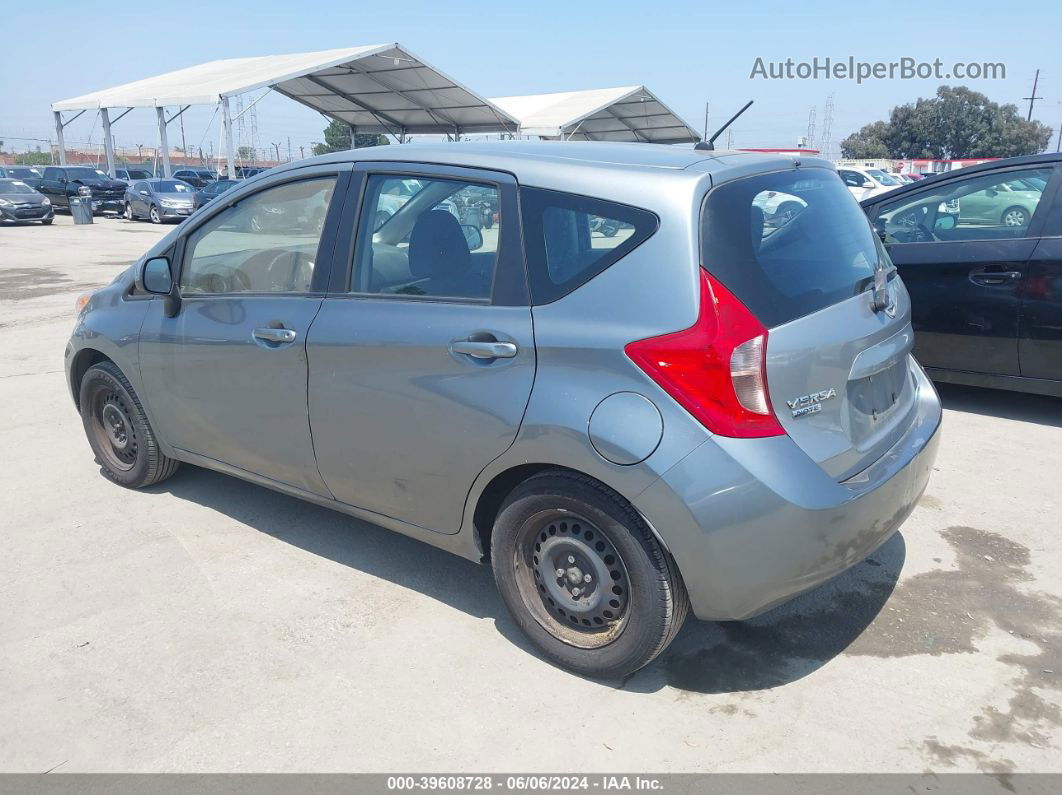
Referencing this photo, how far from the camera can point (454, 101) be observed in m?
33.3

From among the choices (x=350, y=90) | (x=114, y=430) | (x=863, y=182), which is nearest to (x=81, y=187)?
(x=350, y=90)

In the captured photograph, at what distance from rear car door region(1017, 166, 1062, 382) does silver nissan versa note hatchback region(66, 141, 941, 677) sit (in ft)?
8.08

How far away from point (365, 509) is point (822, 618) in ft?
6.22

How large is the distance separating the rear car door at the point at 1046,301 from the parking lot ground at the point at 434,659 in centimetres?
113

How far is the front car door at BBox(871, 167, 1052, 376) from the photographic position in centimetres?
552

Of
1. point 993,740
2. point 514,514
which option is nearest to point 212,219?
point 514,514

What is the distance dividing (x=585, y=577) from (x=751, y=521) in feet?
2.18

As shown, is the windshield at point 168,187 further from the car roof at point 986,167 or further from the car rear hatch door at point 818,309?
the car rear hatch door at point 818,309

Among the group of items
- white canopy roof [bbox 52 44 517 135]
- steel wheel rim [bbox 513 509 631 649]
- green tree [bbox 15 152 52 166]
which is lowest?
steel wheel rim [bbox 513 509 631 649]

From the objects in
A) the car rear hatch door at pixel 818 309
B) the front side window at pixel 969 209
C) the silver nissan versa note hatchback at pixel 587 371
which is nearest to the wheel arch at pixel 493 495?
the silver nissan versa note hatchback at pixel 587 371

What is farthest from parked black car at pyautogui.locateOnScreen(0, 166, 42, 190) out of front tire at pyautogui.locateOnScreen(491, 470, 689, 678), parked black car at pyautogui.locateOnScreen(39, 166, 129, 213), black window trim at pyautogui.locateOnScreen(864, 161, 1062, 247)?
front tire at pyautogui.locateOnScreen(491, 470, 689, 678)

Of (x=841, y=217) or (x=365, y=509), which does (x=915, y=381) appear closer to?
(x=841, y=217)

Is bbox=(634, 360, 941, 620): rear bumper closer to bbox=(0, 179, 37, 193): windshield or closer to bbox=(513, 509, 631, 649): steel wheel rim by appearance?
bbox=(513, 509, 631, 649): steel wheel rim

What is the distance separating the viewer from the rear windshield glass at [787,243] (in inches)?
104
